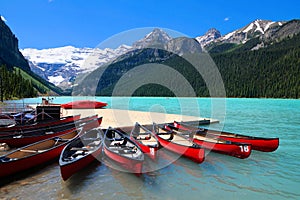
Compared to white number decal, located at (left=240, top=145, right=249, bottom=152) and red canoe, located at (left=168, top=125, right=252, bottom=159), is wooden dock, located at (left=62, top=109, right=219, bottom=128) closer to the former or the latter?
red canoe, located at (left=168, top=125, right=252, bottom=159)

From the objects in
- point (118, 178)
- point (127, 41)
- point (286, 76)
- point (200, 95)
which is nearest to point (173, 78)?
point (200, 95)

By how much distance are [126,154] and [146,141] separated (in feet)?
16.5

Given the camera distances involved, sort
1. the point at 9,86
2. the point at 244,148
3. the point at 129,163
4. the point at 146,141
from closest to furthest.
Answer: the point at 129,163
the point at 244,148
the point at 146,141
the point at 9,86

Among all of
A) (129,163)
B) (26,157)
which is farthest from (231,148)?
(26,157)

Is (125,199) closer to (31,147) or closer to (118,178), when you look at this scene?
(118,178)

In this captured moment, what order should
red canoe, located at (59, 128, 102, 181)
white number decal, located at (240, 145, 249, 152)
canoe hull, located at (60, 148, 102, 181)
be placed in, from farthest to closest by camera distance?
white number decal, located at (240, 145, 249, 152) → red canoe, located at (59, 128, 102, 181) → canoe hull, located at (60, 148, 102, 181)

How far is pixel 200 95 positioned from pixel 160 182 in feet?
606

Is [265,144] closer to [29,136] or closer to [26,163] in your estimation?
[26,163]

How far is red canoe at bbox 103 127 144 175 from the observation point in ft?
34.4

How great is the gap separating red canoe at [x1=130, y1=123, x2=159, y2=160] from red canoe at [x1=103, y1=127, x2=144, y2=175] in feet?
2.25

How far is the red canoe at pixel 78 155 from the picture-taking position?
958cm

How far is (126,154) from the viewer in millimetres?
12156

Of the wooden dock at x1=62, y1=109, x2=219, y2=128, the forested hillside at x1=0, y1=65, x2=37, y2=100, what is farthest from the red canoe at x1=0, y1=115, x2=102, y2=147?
the forested hillside at x1=0, y1=65, x2=37, y2=100

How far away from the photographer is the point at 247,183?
438 inches
